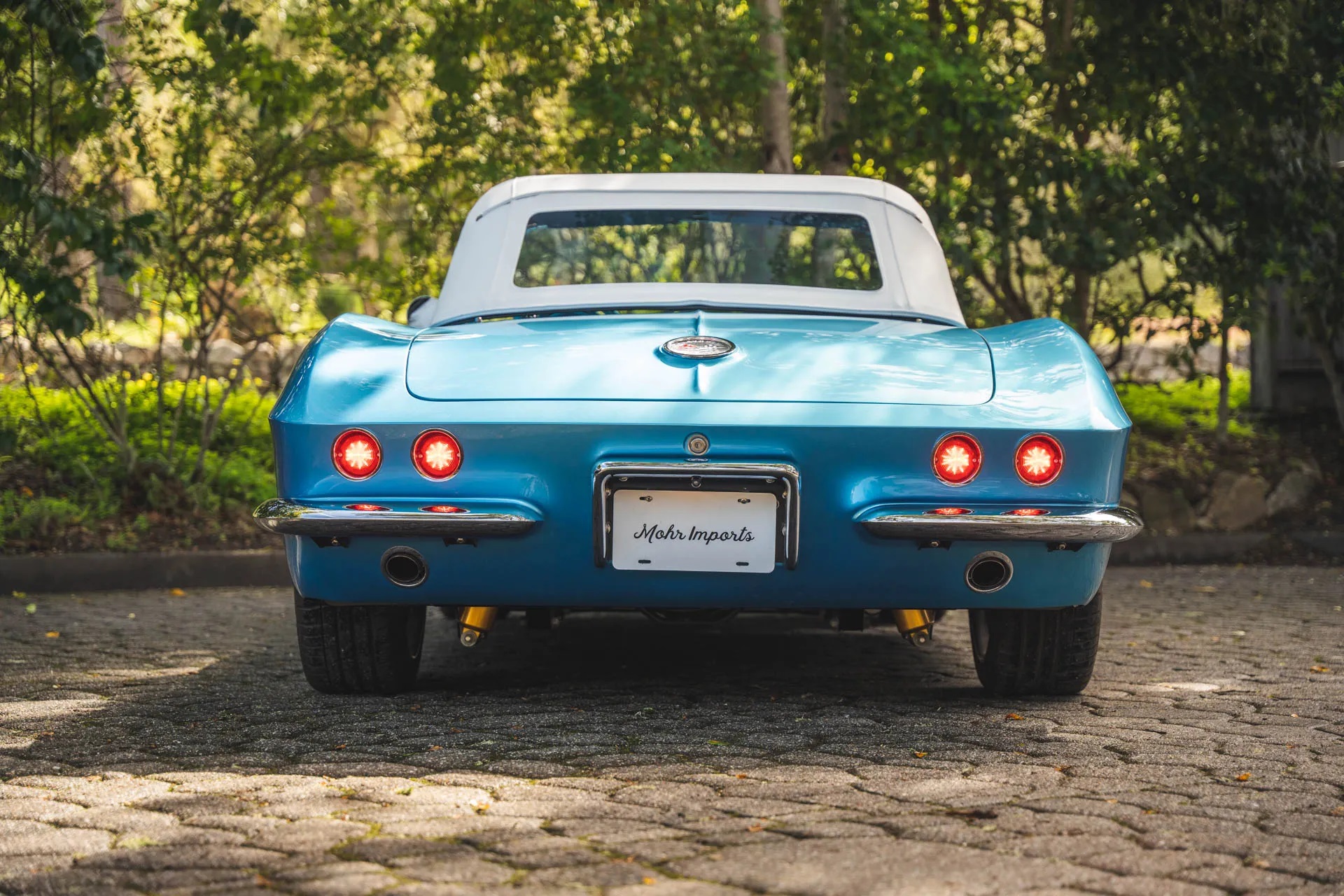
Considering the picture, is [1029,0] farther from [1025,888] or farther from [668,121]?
[1025,888]

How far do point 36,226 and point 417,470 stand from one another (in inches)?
150

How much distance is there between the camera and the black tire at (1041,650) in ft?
13.0

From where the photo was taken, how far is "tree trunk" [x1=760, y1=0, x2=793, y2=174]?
8.86 meters

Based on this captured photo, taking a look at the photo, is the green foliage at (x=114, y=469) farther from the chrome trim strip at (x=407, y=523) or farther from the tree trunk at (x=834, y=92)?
the chrome trim strip at (x=407, y=523)

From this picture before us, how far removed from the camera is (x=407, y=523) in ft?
11.3

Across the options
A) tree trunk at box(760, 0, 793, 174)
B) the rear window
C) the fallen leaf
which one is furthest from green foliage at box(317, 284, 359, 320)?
the fallen leaf

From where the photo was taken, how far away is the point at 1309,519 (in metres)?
9.29

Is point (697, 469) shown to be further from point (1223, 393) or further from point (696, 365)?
point (1223, 393)

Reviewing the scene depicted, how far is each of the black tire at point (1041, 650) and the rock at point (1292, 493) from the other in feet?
19.6

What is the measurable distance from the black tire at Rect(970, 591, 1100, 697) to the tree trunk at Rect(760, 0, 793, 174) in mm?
5264

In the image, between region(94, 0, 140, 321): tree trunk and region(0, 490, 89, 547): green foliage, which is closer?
region(0, 490, 89, 547): green foliage

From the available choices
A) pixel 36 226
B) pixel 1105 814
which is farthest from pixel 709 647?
pixel 36 226

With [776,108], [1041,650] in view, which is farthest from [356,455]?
[776,108]

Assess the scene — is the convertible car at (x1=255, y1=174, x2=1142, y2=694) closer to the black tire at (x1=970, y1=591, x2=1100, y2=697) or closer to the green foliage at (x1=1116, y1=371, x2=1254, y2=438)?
the black tire at (x1=970, y1=591, x2=1100, y2=697)
